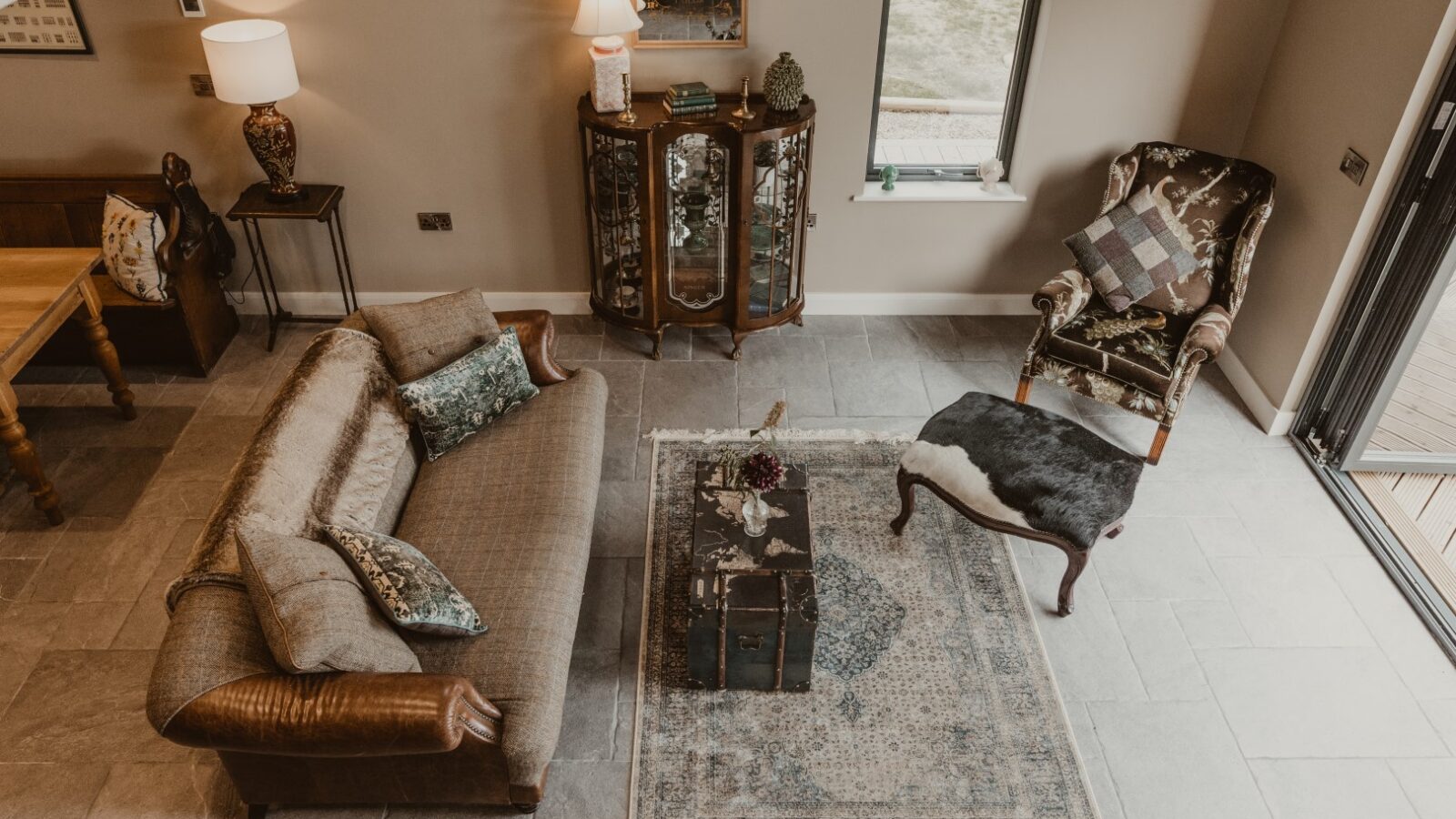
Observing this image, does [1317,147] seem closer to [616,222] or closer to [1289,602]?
[1289,602]

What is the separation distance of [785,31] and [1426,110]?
8.53 ft

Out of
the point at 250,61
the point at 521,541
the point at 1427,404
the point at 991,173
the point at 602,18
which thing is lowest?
the point at 1427,404

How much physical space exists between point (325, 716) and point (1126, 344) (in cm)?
346

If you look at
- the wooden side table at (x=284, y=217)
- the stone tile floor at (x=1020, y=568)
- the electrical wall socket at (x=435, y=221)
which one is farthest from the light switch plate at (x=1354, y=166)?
the wooden side table at (x=284, y=217)

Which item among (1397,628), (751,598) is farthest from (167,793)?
(1397,628)

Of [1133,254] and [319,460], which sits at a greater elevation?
[1133,254]

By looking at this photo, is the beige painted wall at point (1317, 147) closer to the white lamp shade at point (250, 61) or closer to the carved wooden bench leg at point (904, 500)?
the carved wooden bench leg at point (904, 500)

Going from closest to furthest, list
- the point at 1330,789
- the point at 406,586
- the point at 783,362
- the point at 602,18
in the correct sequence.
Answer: the point at 406,586 → the point at 1330,789 → the point at 602,18 → the point at 783,362

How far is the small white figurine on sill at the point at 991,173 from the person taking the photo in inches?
192

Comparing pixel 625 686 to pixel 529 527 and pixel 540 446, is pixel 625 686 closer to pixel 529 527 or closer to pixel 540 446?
pixel 529 527

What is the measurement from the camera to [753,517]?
10.6 ft

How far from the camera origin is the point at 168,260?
14.0 ft

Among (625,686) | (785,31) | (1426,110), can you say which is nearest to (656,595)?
(625,686)

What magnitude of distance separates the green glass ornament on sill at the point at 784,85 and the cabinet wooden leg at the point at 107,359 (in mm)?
3019
